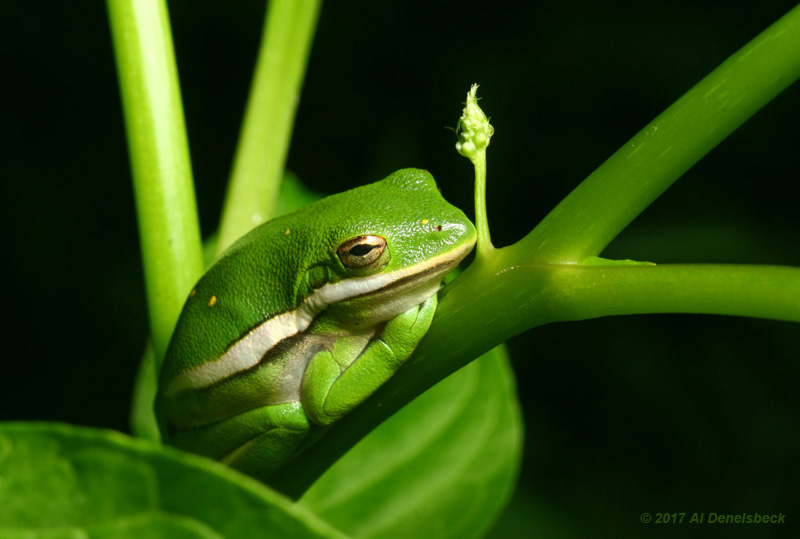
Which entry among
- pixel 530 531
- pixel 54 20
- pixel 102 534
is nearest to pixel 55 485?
pixel 102 534

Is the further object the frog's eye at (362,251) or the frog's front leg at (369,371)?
the frog's eye at (362,251)

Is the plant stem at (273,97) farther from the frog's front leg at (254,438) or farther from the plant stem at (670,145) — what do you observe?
the plant stem at (670,145)

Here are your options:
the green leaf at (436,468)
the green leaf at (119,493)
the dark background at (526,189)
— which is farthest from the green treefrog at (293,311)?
the dark background at (526,189)

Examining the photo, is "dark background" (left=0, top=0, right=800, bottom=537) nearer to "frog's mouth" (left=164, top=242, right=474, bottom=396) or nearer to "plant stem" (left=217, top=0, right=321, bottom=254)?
"plant stem" (left=217, top=0, right=321, bottom=254)

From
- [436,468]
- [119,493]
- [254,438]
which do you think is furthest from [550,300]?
[436,468]

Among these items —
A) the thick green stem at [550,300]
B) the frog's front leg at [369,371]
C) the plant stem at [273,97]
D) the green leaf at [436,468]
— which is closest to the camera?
the thick green stem at [550,300]

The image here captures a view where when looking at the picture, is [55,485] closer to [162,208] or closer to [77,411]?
[162,208]

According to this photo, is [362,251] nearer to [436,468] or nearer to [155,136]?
[155,136]
